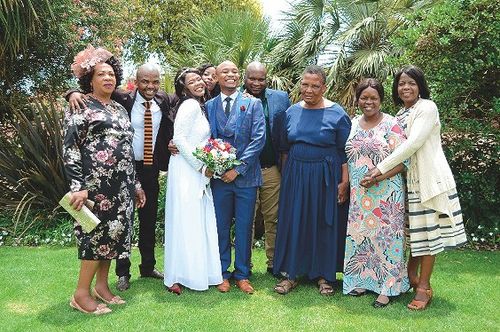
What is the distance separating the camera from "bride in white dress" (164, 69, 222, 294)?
15.8 ft

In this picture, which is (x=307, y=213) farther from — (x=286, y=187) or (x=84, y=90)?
(x=84, y=90)

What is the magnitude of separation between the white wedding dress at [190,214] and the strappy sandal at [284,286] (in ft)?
1.84

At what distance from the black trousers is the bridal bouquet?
665mm

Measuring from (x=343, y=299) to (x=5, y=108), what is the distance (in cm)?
744

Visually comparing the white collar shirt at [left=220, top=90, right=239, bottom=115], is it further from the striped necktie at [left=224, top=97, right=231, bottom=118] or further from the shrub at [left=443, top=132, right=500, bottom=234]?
the shrub at [left=443, top=132, right=500, bottom=234]

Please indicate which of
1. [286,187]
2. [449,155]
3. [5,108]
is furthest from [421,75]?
[5,108]

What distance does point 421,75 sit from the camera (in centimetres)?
440

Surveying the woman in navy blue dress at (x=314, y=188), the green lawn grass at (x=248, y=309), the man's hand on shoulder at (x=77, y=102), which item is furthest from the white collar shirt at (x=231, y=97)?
the green lawn grass at (x=248, y=309)

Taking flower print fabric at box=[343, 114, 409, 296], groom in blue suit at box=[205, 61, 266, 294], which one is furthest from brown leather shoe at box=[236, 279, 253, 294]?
flower print fabric at box=[343, 114, 409, 296]

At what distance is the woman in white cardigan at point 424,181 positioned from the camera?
4.25m

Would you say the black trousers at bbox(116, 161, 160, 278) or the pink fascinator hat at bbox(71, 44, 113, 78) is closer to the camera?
the pink fascinator hat at bbox(71, 44, 113, 78)

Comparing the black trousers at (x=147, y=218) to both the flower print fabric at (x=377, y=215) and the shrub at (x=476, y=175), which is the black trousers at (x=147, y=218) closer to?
the flower print fabric at (x=377, y=215)

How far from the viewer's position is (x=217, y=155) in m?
4.56

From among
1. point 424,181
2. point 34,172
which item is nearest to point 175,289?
point 424,181
